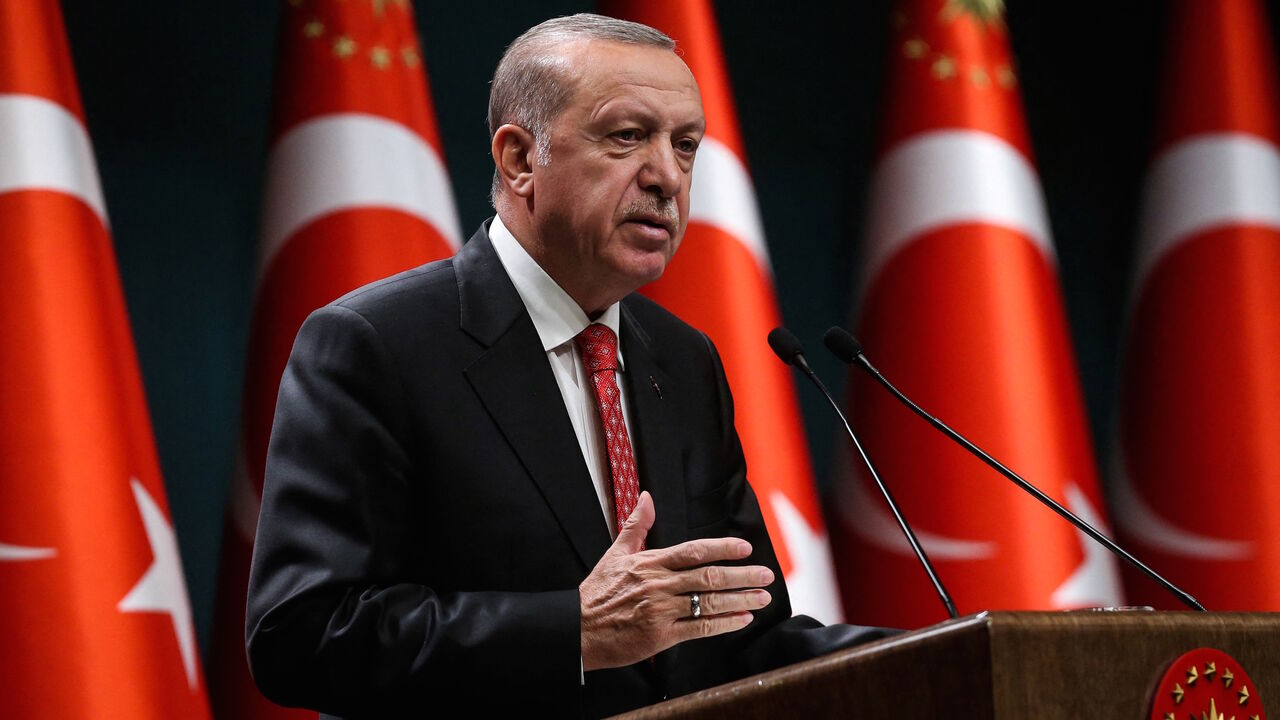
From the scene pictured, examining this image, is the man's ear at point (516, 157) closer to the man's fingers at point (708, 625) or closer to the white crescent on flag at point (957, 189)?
the man's fingers at point (708, 625)

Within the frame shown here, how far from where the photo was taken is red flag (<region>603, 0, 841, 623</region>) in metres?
2.87

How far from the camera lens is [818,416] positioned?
354 centimetres

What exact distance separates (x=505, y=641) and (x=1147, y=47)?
3.28m

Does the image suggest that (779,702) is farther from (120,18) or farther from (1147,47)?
(1147,47)

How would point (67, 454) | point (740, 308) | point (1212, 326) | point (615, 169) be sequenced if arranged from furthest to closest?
point (1212, 326) < point (740, 308) < point (67, 454) < point (615, 169)

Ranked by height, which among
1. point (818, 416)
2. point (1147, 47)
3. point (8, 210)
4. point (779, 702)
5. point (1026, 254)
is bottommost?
point (779, 702)

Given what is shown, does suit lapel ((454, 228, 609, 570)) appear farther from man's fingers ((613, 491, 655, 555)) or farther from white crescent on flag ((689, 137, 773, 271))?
white crescent on flag ((689, 137, 773, 271))

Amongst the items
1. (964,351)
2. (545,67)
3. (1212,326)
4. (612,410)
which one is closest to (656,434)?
(612,410)

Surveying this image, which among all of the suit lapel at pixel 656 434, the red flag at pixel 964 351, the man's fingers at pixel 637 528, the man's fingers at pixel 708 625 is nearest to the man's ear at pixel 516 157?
the suit lapel at pixel 656 434

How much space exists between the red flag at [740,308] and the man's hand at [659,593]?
1544 millimetres

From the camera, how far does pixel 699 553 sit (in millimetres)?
1260

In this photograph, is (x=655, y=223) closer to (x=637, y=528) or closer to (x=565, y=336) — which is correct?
(x=565, y=336)

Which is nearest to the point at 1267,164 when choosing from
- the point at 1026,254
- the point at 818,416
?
the point at 1026,254

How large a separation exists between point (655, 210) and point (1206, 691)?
891mm
